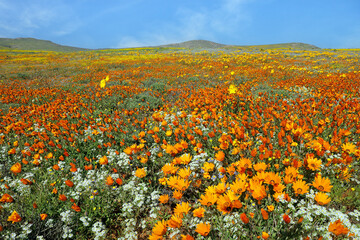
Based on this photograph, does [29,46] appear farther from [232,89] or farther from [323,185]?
[323,185]

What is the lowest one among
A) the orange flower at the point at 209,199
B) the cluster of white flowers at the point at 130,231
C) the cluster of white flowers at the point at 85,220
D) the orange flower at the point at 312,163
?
the cluster of white flowers at the point at 130,231

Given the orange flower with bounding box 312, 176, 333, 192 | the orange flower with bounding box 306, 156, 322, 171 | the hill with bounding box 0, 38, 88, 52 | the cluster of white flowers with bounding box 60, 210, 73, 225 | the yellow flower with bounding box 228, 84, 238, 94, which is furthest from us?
the hill with bounding box 0, 38, 88, 52

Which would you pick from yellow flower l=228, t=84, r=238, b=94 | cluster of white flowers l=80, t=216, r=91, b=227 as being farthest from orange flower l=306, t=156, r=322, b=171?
yellow flower l=228, t=84, r=238, b=94

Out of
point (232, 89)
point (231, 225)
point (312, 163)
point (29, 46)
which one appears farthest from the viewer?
point (29, 46)

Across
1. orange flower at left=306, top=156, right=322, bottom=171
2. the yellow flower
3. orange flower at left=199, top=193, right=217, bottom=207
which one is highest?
the yellow flower

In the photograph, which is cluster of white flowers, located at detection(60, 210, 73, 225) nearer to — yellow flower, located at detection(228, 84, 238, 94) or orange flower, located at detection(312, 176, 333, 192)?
orange flower, located at detection(312, 176, 333, 192)

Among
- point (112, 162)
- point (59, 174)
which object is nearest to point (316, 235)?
point (112, 162)

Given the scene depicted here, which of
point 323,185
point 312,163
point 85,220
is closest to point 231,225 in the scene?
point 323,185

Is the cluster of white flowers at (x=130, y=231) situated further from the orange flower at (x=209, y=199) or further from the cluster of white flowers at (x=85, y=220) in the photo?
the orange flower at (x=209, y=199)

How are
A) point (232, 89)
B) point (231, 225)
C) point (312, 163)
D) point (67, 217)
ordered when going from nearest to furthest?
1. point (231, 225)
2. point (312, 163)
3. point (67, 217)
4. point (232, 89)

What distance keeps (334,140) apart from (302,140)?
0.41 m

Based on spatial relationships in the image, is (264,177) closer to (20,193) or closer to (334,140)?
(334,140)

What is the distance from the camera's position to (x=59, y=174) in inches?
137

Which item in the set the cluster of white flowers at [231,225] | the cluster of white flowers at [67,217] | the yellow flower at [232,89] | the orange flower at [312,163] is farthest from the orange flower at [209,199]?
the yellow flower at [232,89]
